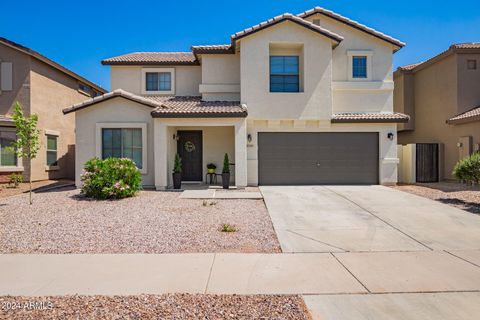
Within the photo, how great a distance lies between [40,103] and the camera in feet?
55.3

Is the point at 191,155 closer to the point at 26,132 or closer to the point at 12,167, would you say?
the point at 26,132

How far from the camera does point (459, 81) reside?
1684 centimetres

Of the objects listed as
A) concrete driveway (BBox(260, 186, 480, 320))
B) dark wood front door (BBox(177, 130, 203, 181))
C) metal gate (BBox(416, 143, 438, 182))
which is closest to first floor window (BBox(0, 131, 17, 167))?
dark wood front door (BBox(177, 130, 203, 181))

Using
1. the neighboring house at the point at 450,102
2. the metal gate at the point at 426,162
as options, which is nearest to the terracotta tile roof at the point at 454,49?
the neighboring house at the point at 450,102

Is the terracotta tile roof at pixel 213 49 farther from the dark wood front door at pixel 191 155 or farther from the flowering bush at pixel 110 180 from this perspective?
the flowering bush at pixel 110 180

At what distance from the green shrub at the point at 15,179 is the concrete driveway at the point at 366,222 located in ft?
39.6

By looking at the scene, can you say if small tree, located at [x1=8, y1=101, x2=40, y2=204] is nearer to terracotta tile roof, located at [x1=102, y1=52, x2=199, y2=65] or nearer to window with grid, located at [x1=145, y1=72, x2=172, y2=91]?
terracotta tile roof, located at [x1=102, y1=52, x2=199, y2=65]

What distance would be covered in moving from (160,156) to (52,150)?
8.68 metres

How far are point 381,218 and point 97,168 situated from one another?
946 cm

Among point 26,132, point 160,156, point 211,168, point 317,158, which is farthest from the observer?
point 211,168

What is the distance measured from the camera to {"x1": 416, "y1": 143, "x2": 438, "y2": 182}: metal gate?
16.6m

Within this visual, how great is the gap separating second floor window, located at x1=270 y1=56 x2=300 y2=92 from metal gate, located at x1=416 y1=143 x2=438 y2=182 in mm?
7560

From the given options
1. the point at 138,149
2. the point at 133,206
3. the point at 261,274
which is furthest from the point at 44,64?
the point at 261,274

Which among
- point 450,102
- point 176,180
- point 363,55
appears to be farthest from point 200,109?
point 450,102
